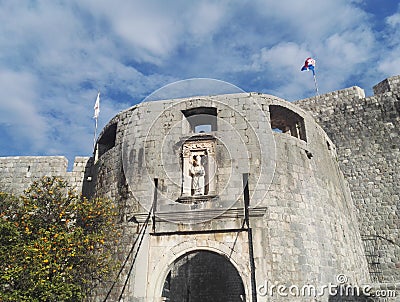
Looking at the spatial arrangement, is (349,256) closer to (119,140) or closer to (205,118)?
(205,118)

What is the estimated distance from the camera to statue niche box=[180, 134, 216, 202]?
31.9 ft

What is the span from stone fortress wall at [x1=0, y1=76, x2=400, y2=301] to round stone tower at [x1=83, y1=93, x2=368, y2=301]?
0.03 metres

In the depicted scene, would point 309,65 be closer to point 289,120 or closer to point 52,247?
point 289,120

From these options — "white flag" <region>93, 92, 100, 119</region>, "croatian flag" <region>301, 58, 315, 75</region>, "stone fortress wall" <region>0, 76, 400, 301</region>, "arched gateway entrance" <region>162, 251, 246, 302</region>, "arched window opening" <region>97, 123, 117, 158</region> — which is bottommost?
"arched gateway entrance" <region>162, 251, 246, 302</region>

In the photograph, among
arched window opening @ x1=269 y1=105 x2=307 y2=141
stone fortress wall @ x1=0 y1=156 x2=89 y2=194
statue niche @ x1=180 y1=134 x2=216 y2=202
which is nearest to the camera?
statue niche @ x1=180 y1=134 x2=216 y2=202

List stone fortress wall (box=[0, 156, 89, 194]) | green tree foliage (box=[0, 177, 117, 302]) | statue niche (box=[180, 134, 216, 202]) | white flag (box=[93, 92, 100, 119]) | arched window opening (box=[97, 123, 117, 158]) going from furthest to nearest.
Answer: white flag (box=[93, 92, 100, 119])
stone fortress wall (box=[0, 156, 89, 194])
arched window opening (box=[97, 123, 117, 158])
statue niche (box=[180, 134, 216, 202])
green tree foliage (box=[0, 177, 117, 302])

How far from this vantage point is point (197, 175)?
9.98 meters

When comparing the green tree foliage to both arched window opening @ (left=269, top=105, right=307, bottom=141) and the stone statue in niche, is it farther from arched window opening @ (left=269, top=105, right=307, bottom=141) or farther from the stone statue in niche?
arched window opening @ (left=269, top=105, right=307, bottom=141)

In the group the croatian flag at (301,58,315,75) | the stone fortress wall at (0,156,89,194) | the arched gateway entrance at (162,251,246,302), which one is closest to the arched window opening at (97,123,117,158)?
the stone fortress wall at (0,156,89,194)

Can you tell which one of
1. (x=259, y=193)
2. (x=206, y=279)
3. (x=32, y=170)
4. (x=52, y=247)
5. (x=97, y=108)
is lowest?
(x=206, y=279)

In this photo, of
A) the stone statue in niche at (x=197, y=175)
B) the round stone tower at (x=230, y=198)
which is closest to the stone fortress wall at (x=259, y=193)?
the round stone tower at (x=230, y=198)

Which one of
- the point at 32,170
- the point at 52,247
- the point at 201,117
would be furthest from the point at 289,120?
the point at 32,170

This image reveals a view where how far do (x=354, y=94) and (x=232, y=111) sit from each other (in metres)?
8.26

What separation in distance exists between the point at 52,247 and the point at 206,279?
10254mm
